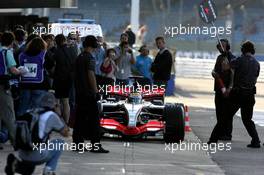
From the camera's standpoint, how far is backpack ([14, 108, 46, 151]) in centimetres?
860

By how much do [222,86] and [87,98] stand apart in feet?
8.79

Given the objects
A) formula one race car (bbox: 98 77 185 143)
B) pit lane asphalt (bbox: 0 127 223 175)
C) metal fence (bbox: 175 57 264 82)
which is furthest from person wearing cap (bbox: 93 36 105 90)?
metal fence (bbox: 175 57 264 82)

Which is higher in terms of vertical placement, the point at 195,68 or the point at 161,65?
the point at 161,65

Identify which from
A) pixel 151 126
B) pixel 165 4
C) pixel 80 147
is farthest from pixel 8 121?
pixel 165 4

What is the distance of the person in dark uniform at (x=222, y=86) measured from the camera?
46.7 feet

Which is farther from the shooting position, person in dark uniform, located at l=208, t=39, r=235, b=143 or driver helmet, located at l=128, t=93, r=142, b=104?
driver helmet, located at l=128, t=93, r=142, b=104

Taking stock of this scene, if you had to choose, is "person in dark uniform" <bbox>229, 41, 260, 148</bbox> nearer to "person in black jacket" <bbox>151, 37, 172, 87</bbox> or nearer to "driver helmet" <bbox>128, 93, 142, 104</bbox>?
"driver helmet" <bbox>128, 93, 142, 104</bbox>

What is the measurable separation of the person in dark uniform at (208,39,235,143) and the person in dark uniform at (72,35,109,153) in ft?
8.09

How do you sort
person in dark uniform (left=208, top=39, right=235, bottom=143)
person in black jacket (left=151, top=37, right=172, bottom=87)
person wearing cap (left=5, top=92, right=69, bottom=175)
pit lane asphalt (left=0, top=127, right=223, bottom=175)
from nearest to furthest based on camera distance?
1. person wearing cap (left=5, top=92, right=69, bottom=175)
2. pit lane asphalt (left=0, top=127, right=223, bottom=175)
3. person in dark uniform (left=208, top=39, right=235, bottom=143)
4. person in black jacket (left=151, top=37, right=172, bottom=87)

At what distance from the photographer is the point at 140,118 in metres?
14.2

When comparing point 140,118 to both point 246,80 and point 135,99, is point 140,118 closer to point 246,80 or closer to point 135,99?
point 135,99

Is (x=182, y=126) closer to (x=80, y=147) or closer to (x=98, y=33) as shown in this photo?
(x=80, y=147)

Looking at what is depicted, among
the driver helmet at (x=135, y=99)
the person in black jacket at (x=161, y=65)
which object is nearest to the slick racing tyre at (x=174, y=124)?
the driver helmet at (x=135, y=99)

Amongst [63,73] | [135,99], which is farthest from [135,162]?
[63,73]
